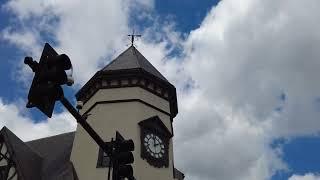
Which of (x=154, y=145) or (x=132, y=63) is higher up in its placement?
(x=132, y=63)

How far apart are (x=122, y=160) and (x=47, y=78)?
1955 mm

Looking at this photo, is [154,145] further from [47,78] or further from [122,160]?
[47,78]

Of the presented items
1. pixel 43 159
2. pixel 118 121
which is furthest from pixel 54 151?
pixel 118 121

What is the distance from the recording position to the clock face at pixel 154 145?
2402 centimetres

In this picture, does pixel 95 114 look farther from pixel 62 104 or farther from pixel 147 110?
pixel 62 104

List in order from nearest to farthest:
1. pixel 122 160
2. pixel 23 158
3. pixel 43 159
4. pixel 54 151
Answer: pixel 122 160
pixel 23 158
pixel 43 159
pixel 54 151

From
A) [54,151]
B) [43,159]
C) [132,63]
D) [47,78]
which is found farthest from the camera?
[54,151]

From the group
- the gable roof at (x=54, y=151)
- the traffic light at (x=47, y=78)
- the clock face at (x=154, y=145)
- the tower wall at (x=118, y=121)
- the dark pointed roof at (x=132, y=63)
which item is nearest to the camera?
the traffic light at (x=47, y=78)

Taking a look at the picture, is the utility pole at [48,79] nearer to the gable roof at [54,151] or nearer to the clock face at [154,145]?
the clock face at [154,145]

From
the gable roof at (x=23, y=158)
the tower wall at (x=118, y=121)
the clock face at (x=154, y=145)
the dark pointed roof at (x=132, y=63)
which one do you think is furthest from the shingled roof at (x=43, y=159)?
the dark pointed roof at (x=132, y=63)

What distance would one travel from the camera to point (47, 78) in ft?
19.9

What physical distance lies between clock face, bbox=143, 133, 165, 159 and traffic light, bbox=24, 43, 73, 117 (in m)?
17.9

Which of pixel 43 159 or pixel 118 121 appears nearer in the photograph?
pixel 118 121

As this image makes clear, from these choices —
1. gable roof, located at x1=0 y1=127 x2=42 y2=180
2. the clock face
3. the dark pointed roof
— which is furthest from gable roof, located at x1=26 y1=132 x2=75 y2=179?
the dark pointed roof
